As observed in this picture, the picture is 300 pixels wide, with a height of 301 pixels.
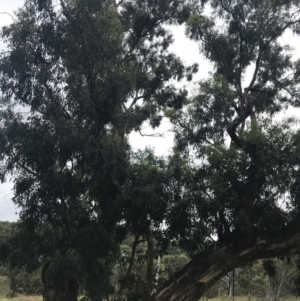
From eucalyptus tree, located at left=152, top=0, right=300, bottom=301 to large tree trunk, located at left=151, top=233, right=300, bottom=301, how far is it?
0.02m

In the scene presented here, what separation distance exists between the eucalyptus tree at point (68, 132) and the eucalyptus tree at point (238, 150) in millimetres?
1752

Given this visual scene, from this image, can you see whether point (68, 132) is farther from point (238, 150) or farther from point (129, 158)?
point (238, 150)

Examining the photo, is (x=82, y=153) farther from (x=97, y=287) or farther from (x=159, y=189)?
(x=97, y=287)

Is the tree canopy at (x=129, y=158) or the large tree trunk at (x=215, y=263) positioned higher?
the tree canopy at (x=129, y=158)

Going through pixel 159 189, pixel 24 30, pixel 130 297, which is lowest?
pixel 130 297

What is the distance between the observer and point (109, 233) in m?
11.4

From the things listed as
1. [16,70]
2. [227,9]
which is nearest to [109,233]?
[16,70]

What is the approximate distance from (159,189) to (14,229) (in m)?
5.69

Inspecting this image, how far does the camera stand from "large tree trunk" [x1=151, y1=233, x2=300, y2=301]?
10.4m

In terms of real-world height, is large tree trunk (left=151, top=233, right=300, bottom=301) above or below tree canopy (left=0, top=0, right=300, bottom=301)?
below

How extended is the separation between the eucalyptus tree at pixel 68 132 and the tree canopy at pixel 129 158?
0.03 m

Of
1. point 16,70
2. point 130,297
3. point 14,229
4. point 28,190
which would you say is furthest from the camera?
point 14,229

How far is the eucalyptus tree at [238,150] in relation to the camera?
32.2 ft

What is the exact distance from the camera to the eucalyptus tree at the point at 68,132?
10383 mm
